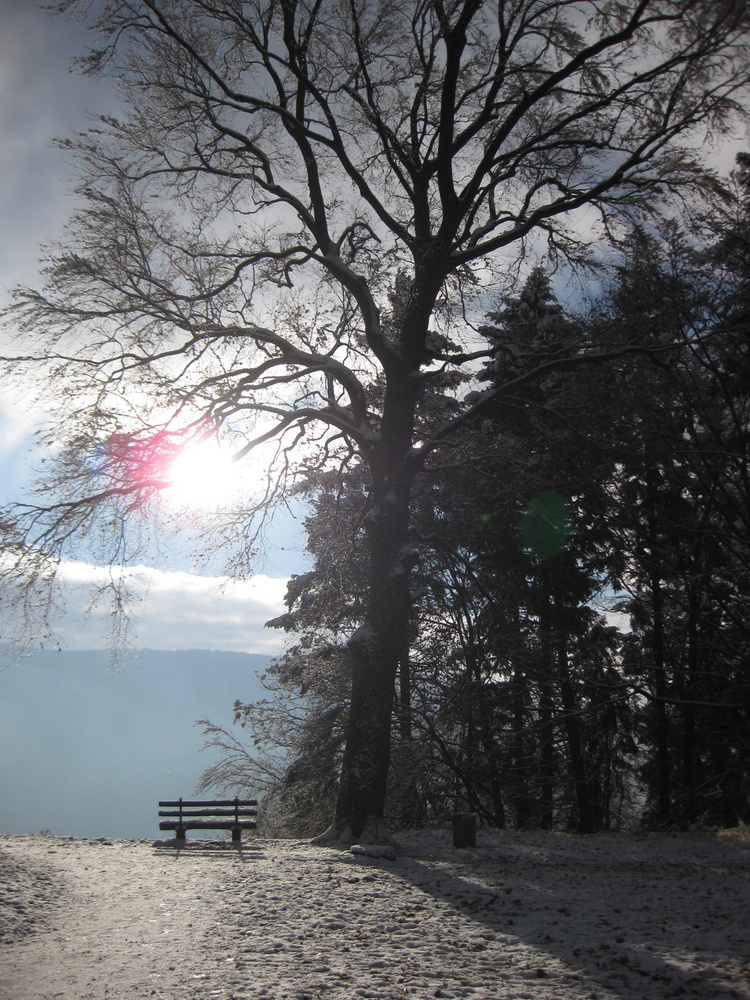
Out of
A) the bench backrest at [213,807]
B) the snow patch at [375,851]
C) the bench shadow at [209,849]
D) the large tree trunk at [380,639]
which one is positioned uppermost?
the large tree trunk at [380,639]

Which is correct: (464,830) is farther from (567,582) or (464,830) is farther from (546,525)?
(567,582)

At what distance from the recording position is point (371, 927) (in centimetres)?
595

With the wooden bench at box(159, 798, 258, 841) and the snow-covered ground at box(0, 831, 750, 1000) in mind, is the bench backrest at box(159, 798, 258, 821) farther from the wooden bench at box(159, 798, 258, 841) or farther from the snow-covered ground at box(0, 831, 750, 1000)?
the snow-covered ground at box(0, 831, 750, 1000)

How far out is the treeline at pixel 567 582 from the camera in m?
7.18

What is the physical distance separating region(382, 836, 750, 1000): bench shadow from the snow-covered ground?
0.02 meters

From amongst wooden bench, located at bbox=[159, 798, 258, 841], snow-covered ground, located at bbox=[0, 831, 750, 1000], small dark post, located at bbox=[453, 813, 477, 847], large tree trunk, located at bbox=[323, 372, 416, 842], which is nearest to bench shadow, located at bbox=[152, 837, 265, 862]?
wooden bench, located at bbox=[159, 798, 258, 841]

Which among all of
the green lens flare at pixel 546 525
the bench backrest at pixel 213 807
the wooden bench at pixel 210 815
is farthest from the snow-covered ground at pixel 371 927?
the green lens flare at pixel 546 525

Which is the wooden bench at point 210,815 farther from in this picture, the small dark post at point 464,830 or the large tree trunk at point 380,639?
the small dark post at point 464,830

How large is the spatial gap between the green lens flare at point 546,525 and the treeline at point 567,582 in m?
0.07

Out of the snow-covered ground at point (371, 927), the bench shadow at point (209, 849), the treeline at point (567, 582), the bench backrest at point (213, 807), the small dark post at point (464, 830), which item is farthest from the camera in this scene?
the bench backrest at point (213, 807)

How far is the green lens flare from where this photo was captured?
11.0 meters

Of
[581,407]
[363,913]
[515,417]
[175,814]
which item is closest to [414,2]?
[581,407]

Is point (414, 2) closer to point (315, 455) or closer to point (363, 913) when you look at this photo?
point (315, 455)

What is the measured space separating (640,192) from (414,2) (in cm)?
441
